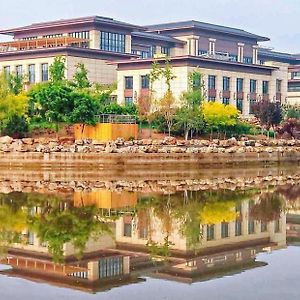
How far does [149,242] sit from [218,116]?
46240mm

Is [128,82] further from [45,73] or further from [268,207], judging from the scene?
[268,207]

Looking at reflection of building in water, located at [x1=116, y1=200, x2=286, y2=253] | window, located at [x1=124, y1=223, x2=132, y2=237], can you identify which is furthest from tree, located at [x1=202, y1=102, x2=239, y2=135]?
window, located at [x1=124, y1=223, x2=132, y2=237]

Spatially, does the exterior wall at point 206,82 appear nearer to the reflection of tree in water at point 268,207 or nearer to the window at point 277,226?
the reflection of tree in water at point 268,207

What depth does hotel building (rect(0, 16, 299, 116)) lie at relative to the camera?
75.6 m

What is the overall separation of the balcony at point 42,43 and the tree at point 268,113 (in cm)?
1928

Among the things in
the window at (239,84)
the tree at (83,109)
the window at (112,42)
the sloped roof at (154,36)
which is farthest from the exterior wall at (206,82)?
the tree at (83,109)

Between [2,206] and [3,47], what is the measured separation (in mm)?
59296

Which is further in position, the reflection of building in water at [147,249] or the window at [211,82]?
the window at [211,82]

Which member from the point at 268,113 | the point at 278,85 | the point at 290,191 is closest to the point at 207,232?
the point at 290,191

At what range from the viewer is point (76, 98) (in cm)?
5647

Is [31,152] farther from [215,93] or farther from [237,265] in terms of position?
[237,265]

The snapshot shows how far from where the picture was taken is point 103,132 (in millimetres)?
56125

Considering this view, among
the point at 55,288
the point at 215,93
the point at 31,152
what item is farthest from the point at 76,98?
the point at 55,288

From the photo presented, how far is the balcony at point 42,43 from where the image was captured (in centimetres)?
7764
